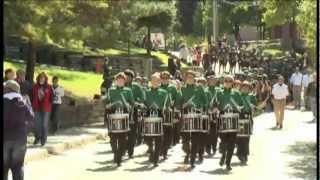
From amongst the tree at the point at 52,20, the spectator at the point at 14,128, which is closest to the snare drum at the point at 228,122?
the spectator at the point at 14,128

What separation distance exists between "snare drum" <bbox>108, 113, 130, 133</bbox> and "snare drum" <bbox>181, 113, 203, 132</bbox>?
1047mm

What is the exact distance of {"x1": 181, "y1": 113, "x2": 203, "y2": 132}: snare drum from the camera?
1526 cm

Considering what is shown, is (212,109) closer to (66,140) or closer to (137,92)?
(137,92)

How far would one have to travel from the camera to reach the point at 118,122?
15.4 metres

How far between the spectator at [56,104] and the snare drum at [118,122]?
4443 millimetres

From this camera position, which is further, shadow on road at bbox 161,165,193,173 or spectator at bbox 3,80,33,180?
shadow on road at bbox 161,165,193,173

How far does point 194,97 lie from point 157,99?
2.17 ft

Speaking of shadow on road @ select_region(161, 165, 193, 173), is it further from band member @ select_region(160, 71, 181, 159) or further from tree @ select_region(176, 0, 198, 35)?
tree @ select_region(176, 0, 198, 35)

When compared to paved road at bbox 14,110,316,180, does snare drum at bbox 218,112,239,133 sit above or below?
above

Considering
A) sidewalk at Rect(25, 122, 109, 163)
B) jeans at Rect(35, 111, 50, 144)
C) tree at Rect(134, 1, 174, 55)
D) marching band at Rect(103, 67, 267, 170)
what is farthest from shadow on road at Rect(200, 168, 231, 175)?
tree at Rect(134, 1, 174, 55)

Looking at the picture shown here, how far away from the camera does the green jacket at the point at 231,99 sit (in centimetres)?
1522

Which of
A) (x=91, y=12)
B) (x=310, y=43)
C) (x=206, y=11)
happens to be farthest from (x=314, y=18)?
(x=206, y=11)

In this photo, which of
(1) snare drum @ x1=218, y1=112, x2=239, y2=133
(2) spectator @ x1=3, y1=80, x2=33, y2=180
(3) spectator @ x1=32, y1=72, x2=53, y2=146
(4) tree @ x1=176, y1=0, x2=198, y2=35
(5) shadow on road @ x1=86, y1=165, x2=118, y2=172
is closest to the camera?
(2) spectator @ x1=3, y1=80, x2=33, y2=180

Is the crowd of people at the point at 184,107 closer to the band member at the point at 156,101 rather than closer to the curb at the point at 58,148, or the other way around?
the band member at the point at 156,101
